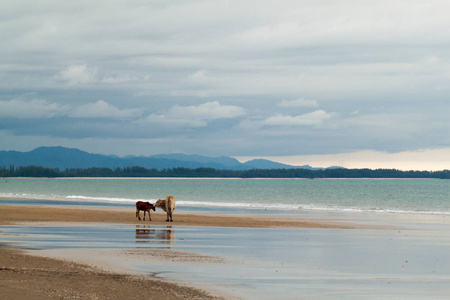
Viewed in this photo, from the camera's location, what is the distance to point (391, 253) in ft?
64.6

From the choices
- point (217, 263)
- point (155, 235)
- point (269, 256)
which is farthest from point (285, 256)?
point (155, 235)

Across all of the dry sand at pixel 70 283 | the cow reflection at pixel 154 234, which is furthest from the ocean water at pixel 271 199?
the dry sand at pixel 70 283

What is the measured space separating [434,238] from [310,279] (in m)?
12.4

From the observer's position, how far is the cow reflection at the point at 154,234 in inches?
894

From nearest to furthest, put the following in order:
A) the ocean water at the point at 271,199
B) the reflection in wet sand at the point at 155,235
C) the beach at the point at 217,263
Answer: the beach at the point at 217,263 < the reflection in wet sand at the point at 155,235 < the ocean water at the point at 271,199

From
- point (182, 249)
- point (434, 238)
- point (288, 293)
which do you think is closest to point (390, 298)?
point (288, 293)

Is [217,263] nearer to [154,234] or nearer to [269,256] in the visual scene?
[269,256]

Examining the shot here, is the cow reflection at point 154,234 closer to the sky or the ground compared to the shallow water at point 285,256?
closer to the sky

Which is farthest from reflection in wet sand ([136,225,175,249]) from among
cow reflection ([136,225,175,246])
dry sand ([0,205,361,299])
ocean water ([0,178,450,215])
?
ocean water ([0,178,450,215])

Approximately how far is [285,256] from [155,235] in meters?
7.84

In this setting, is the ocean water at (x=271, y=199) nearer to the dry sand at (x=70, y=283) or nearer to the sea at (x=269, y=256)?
the sea at (x=269, y=256)

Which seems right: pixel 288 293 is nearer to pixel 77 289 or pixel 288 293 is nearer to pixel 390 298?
pixel 390 298

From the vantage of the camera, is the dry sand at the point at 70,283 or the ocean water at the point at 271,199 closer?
the dry sand at the point at 70,283

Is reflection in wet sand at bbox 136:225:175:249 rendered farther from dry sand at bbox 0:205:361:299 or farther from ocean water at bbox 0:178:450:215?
ocean water at bbox 0:178:450:215
